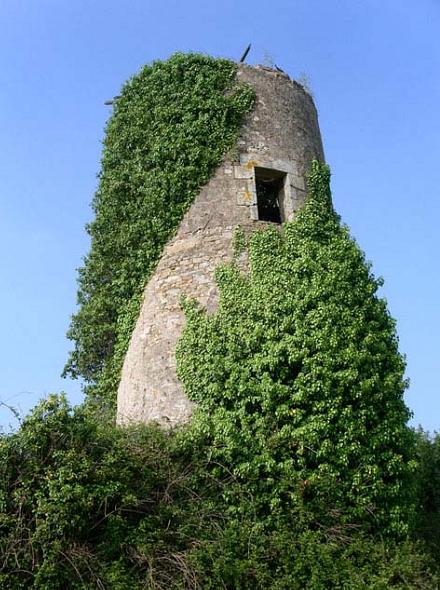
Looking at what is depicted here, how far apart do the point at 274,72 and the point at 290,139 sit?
50.1 inches

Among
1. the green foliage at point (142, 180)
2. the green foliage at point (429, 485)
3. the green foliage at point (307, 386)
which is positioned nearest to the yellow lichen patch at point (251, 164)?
the green foliage at point (142, 180)

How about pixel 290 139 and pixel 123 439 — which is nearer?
pixel 123 439

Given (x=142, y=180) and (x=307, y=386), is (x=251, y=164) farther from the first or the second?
(x=307, y=386)

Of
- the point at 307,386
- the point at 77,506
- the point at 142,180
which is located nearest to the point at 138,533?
the point at 77,506

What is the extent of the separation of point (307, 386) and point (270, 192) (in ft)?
13.5

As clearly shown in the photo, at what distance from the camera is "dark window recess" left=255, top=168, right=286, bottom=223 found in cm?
1009

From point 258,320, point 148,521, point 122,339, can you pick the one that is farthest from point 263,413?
point 122,339

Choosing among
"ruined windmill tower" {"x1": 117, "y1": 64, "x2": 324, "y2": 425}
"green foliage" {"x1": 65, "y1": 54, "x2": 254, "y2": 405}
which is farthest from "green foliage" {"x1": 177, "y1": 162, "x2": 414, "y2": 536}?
"green foliage" {"x1": 65, "y1": 54, "x2": 254, "y2": 405}

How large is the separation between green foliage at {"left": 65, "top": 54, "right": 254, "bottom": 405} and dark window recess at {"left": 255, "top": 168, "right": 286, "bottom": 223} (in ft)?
2.46

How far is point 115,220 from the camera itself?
1036 cm

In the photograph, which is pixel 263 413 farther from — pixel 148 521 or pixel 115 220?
pixel 115 220

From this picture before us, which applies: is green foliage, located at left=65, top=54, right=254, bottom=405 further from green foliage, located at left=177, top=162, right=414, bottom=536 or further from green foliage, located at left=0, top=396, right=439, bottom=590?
green foliage, located at left=0, top=396, right=439, bottom=590

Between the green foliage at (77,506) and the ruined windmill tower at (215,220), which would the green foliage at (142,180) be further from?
the green foliage at (77,506)

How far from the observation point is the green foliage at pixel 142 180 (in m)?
9.72
